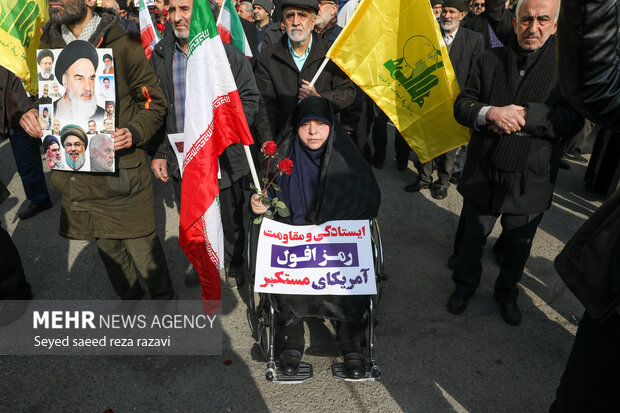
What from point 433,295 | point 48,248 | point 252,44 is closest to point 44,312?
point 48,248

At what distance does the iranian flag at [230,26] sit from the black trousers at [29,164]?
2.43m

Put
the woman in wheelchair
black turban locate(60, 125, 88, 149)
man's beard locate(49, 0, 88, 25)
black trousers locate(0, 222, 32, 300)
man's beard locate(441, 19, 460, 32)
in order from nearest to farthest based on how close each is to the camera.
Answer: man's beard locate(49, 0, 88, 25), black turban locate(60, 125, 88, 149), the woman in wheelchair, black trousers locate(0, 222, 32, 300), man's beard locate(441, 19, 460, 32)

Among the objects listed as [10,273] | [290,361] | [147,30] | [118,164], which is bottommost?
[290,361]

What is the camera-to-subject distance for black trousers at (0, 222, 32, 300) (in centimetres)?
319

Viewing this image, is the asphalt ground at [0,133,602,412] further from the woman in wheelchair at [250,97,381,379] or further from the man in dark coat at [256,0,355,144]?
the man in dark coat at [256,0,355,144]

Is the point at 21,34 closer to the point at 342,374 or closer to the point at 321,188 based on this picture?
the point at 321,188

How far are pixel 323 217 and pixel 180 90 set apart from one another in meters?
1.46

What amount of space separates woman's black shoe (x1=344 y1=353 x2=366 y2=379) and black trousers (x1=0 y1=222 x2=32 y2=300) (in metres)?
2.69

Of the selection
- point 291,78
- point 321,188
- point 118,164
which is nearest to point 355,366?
point 321,188

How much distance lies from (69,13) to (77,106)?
55 cm

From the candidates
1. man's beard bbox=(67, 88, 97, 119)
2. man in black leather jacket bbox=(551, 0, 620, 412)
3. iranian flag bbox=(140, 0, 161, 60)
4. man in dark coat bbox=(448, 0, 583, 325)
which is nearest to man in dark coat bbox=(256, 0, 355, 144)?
man in dark coat bbox=(448, 0, 583, 325)

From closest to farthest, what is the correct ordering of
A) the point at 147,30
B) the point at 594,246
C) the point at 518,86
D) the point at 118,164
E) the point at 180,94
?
the point at 594,246
the point at 518,86
the point at 118,164
the point at 180,94
the point at 147,30

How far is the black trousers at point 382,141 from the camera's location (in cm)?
577

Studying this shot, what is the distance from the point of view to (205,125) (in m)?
2.65
